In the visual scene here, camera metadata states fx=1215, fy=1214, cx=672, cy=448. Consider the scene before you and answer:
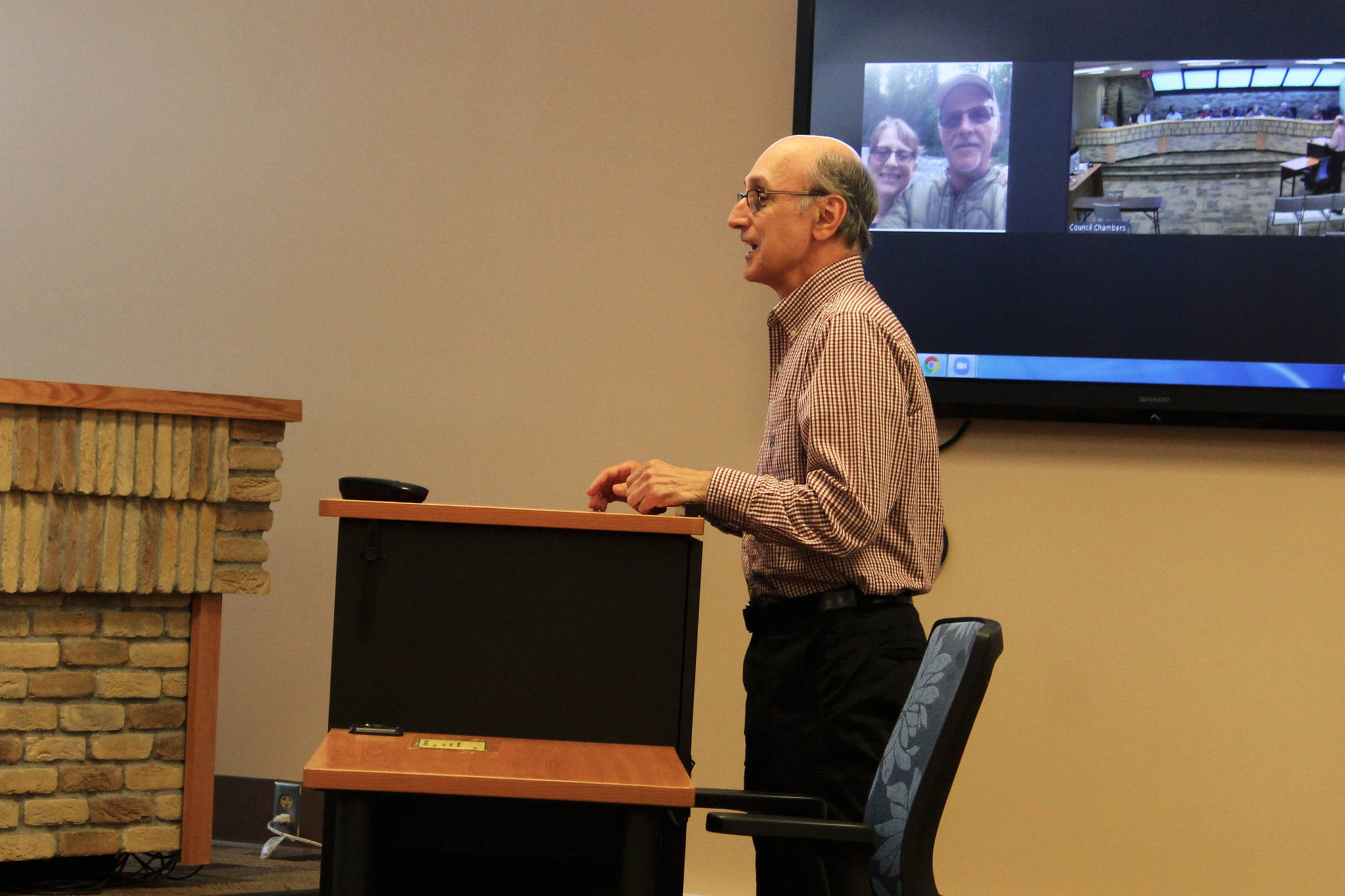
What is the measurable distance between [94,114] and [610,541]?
8.66 ft

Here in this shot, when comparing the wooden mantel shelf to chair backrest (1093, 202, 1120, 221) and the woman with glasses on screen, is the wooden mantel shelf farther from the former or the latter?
chair backrest (1093, 202, 1120, 221)

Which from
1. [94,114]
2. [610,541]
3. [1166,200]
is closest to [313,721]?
[94,114]

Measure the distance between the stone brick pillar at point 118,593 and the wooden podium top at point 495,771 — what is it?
1.35 m

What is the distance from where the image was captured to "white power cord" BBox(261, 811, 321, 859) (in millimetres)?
3072

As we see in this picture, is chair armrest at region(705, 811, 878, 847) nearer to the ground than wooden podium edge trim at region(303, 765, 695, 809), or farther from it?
nearer to the ground

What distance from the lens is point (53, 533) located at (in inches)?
97.9

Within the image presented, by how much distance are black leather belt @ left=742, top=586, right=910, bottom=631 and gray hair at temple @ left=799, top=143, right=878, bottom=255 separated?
1.93ft

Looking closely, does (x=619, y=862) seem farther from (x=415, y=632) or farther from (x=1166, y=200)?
(x=1166, y=200)

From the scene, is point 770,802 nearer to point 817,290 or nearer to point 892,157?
point 817,290

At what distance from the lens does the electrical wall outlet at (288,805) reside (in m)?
3.22

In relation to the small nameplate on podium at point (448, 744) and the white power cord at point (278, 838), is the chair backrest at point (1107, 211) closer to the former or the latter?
the small nameplate on podium at point (448, 744)

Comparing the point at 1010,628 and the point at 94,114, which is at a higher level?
the point at 94,114

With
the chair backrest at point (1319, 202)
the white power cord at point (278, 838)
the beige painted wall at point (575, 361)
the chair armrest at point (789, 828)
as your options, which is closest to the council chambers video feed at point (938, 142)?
the beige painted wall at point (575, 361)

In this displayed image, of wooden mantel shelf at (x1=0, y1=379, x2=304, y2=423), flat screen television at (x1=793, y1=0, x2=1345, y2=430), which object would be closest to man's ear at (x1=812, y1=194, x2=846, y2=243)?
flat screen television at (x1=793, y1=0, x2=1345, y2=430)
